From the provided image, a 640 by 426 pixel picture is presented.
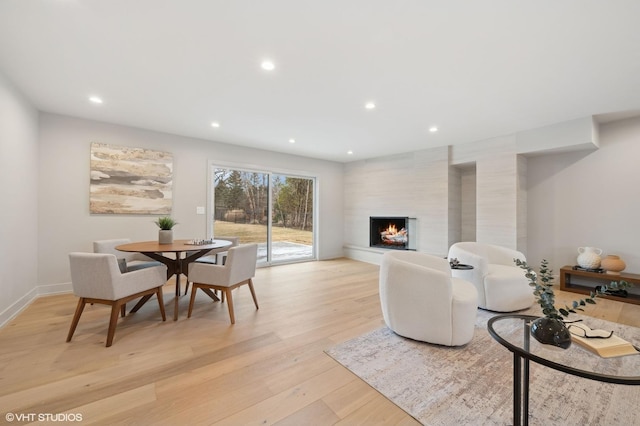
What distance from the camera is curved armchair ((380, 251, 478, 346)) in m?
2.19

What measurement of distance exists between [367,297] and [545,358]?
246 cm

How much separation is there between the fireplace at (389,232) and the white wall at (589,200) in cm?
217

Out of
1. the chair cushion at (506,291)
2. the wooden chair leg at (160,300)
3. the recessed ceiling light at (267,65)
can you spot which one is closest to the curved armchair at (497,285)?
the chair cushion at (506,291)


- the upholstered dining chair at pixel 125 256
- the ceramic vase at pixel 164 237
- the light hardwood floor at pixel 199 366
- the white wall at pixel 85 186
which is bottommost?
the light hardwood floor at pixel 199 366

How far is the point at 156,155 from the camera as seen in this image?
433 centimetres

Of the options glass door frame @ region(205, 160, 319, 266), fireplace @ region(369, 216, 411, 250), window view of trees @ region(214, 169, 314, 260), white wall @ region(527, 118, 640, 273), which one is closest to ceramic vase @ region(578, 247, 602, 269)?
white wall @ region(527, 118, 640, 273)

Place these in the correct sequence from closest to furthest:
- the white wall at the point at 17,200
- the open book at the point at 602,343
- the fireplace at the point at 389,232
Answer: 1. the open book at the point at 602,343
2. the white wall at the point at 17,200
3. the fireplace at the point at 389,232

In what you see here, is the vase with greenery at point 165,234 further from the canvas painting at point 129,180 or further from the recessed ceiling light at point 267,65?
the recessed ceiling light at point 267,65

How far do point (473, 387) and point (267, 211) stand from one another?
464 centimetres

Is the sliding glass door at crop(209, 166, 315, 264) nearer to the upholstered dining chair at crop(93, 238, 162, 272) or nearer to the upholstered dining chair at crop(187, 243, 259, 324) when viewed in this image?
the upholstered dining chair at crop(93, 238, 162, 272)

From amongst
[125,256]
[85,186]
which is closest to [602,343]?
[125,256]

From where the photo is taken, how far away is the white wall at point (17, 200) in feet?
8.66

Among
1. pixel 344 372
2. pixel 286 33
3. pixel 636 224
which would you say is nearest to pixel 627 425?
pixel 344 372

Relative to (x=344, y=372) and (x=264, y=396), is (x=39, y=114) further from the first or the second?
(x=344, y=372)
